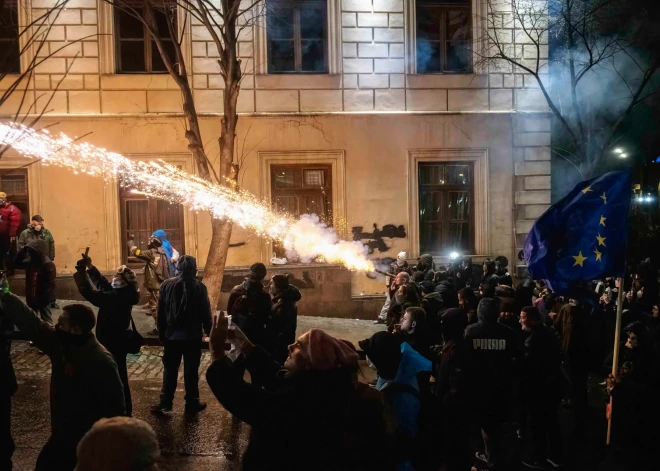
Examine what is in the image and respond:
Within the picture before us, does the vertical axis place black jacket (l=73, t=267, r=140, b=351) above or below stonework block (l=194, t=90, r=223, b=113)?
below

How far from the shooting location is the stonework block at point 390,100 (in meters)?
14.5

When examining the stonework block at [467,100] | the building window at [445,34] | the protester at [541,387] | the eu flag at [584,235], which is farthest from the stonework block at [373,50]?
the protester at [541,387]

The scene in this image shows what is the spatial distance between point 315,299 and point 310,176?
295 centimetres

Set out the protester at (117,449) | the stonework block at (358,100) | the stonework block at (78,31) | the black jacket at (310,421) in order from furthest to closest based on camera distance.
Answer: the stonework block at (358,100) → the stonework block at (78,31) → the black jacket at (310,421) → the protester at (117,449)

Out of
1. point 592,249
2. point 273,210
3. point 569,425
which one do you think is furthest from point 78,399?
point 273,210

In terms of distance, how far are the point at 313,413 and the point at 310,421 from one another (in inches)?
1.6

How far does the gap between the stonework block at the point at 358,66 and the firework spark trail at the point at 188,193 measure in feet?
11.6

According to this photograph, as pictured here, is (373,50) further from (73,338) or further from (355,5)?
(73,338)

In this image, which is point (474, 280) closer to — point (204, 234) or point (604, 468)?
point (204, 234)

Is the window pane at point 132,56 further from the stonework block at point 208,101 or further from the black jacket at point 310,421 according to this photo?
the black jacket at point 310,421

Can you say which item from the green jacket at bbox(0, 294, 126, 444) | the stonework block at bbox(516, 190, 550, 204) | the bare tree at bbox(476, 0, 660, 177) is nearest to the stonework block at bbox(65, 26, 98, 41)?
the bare tree at bbox(476, 0, 660, 177)

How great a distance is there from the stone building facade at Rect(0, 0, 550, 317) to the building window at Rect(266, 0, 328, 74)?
0.06 meters

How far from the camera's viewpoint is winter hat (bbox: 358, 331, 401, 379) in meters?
3.98

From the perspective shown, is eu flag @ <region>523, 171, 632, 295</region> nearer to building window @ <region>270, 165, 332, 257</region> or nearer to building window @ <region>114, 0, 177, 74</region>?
building window @ <region>270, 165, 332, 257</region>
